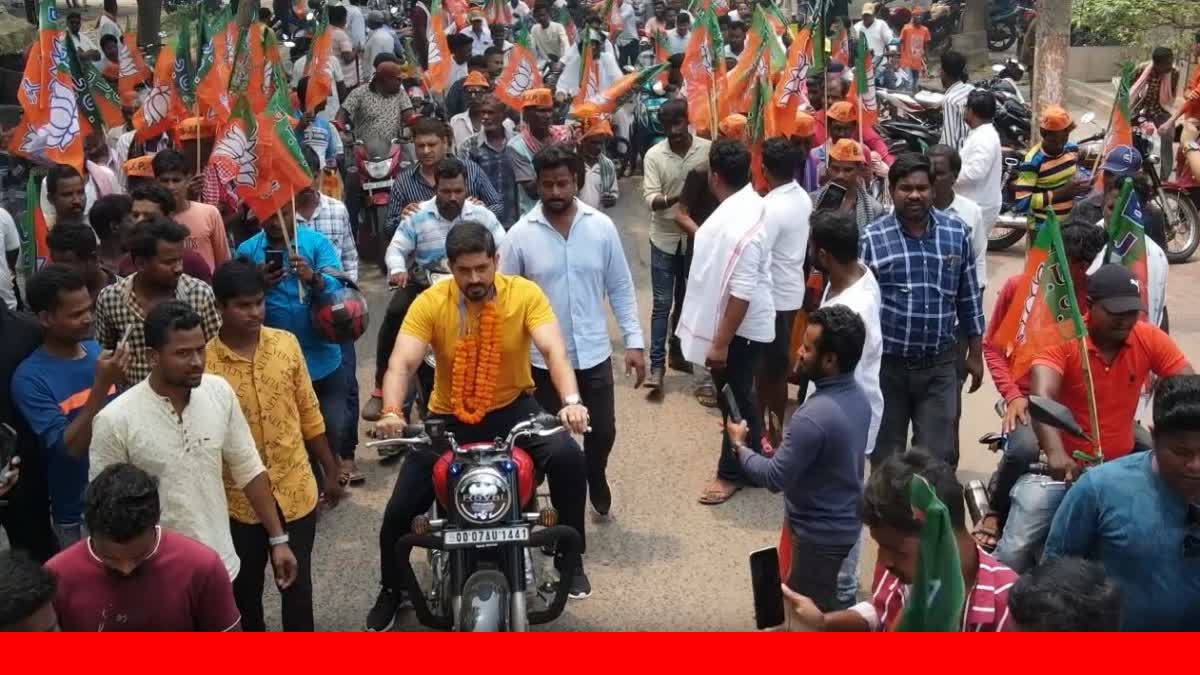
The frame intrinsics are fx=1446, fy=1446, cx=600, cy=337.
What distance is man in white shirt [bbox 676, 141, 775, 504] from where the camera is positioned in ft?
21.0

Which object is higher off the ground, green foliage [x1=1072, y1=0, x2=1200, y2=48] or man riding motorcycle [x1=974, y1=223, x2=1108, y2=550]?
green foliage [x1=1072, y1=0, x2=1200, y2=48]

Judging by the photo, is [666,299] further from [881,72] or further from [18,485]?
[881,72]

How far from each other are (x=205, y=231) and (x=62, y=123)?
1502 mm

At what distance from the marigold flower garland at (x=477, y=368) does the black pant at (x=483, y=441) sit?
0.07 m

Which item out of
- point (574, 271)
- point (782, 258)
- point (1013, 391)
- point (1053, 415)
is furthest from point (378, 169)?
Answer: point (1053, 415)

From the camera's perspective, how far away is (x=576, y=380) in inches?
247

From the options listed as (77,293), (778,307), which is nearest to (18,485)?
(77,293)

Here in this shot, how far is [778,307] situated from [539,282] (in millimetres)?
1355

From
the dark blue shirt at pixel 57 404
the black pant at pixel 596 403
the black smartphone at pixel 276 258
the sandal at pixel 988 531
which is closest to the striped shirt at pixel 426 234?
the black smartphone at pixel 276 258

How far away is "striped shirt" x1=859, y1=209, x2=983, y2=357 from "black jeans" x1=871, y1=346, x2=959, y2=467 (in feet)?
0.21

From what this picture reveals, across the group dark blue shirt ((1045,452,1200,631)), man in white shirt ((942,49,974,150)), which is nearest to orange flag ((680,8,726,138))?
man in white shirt ((942,49,974,150))

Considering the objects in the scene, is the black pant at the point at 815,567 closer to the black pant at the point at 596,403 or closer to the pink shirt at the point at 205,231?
the black pant at the point at 596,403

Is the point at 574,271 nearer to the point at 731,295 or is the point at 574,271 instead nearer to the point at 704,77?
the point at 731,295

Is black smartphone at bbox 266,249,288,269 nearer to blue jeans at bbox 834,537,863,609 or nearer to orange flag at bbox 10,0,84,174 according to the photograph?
orange flag at bbox 10,0,84,174
